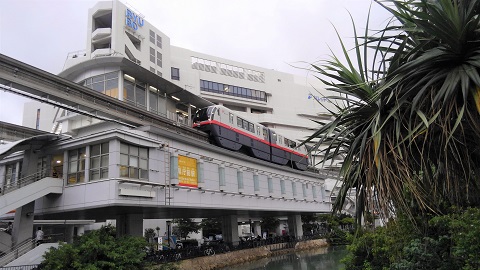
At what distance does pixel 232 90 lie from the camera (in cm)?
6644

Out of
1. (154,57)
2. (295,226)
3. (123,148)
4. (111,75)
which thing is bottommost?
(295,226)

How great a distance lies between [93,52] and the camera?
151ft

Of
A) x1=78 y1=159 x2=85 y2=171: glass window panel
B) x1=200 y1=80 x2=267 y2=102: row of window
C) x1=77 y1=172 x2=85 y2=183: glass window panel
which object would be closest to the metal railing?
x1=77 y1=172 x2=85 y2=183: glass window panel

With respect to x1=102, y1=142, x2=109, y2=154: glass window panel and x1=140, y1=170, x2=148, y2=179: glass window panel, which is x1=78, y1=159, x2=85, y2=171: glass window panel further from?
x1=140, y1=170, x2=148, y2=179: glass window panel

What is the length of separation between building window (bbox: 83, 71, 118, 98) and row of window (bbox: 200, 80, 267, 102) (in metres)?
39.2

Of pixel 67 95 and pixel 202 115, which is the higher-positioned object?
pixel 202 115

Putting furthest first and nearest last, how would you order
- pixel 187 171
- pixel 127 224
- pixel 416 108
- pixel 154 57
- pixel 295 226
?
1. pixel 154 57
2. pixel 295 226
3. pixel 187 171
4. pixel 127 224
5. pixel 416 108

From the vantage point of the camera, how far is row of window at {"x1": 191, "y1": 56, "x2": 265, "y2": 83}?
214ft

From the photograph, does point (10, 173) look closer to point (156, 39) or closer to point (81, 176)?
point (81, 176)

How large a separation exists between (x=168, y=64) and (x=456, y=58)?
174 ft

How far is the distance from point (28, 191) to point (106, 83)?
29.4 ft

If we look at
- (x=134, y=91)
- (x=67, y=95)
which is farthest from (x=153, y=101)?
(x=67, y=95)

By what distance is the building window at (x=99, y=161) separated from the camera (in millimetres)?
18016

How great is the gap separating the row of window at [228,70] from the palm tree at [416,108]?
58.7m
